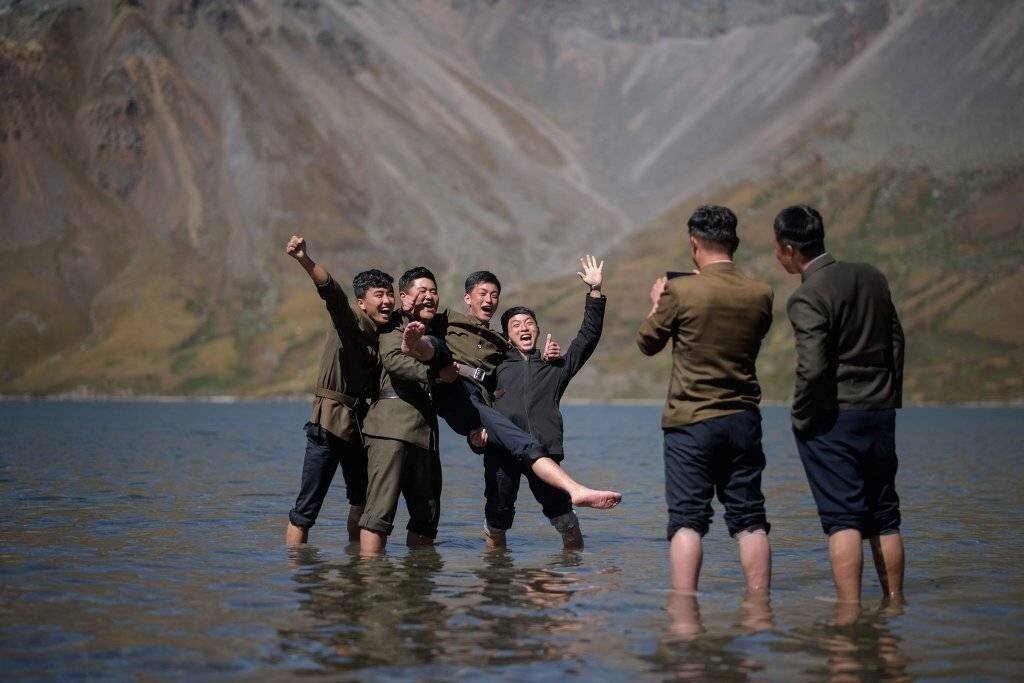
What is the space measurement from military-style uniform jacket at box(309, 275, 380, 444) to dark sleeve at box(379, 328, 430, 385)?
598mm

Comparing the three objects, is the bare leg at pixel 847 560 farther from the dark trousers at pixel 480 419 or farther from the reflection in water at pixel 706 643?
the dark trousers at pixel 480 419

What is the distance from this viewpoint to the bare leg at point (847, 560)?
34.2 ft

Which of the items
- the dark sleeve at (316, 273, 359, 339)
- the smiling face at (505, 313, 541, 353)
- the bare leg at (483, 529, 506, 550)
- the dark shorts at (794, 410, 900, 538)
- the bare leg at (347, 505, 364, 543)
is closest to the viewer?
the dark shorts at (794, 410, 900, 538)

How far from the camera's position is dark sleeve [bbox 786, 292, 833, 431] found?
10.1 meters

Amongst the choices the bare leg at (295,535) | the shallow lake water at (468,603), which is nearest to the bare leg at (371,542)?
the shallow lake water at (468,603)

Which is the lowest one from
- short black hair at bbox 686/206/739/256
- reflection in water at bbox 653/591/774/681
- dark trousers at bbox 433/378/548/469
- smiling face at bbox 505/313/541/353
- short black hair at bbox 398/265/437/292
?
reflection in water at bbox 653/591/774/681

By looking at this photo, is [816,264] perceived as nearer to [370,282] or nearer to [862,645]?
[862,645]

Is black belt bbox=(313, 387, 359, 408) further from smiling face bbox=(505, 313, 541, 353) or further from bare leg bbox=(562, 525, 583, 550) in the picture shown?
bare leg bbox=(562, 525, 583, 550)

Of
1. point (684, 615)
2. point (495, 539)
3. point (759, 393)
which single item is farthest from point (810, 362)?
point (495, 539)

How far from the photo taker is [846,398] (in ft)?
34.0

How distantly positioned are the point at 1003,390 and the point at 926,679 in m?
155

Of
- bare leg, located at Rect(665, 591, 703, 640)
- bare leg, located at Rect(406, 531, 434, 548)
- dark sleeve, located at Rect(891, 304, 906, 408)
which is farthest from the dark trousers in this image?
dark sleeve, located at Rect(891, 304, 906, 408)

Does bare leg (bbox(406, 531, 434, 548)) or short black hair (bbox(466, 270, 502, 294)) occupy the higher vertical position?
short black hair (bbox(466, 270, 502, 294))

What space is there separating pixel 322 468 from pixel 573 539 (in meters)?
3.04
